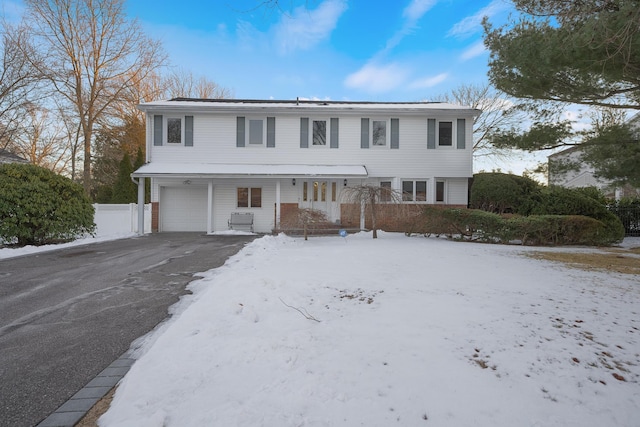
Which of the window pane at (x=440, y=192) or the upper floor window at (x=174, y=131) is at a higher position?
the upper floor window at (x=174, y=131)

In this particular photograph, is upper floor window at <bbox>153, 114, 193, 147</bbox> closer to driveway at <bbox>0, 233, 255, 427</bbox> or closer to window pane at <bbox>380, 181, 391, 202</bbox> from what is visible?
driveway at <bbox>0, 233, 255, 427</bbox>

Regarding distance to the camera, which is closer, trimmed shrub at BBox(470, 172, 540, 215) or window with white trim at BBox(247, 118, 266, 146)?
A: trimmed shrub at BBox(470, 172, 540, 215)

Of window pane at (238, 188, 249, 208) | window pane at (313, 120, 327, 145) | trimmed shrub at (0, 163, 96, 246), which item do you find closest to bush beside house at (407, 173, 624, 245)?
window pane at (313, 120, 327, 145)

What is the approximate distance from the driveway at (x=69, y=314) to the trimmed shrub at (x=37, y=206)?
167 centimetres

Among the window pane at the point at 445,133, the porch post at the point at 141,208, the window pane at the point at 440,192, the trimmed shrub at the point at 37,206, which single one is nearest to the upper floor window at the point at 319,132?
the window pane at the point at 445,133

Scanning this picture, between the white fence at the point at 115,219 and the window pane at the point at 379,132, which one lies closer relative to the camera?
the white fence at the point at 115,219

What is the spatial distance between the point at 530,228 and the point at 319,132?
31.1ft

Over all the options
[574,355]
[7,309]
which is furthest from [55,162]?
[574,355]

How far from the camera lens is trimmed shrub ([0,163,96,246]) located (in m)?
9.02

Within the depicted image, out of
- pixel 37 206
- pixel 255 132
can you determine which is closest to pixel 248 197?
pixel 255 132

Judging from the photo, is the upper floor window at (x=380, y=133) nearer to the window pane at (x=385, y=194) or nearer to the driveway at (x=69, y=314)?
the window pane at (x=385, y=194)

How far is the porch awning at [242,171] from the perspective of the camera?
44.2 feet

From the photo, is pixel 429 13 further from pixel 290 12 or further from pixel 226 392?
pixel 226 392

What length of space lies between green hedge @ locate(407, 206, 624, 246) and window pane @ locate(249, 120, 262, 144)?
8.74 m
